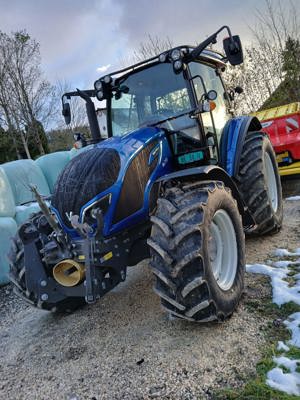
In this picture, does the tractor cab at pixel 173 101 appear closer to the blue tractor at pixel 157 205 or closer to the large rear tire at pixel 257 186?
the blue tractor at pixel 157 205

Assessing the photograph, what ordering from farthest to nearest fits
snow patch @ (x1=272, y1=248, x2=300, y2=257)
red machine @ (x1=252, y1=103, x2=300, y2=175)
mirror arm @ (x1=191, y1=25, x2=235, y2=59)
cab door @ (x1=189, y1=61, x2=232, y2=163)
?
red machine @ (x1=252, y1=103, x2=300, y2=175), snow patch @ (x1=272, y1=248, x2=300, y2=257), cab door @ (x1=189, y1=61, x2=232, y2=163), mirror arm @ (x1=191, y1=25, x2=235, y2=59)

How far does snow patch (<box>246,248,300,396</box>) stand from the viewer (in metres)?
2.09

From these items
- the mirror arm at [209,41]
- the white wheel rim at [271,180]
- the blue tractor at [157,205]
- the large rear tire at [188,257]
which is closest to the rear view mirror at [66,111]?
the blue tractor at [157,205]

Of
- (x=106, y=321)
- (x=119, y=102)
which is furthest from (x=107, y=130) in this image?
(x=106, y=321)

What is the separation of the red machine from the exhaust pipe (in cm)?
467

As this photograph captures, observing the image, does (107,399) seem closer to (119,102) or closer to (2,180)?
(119,102)

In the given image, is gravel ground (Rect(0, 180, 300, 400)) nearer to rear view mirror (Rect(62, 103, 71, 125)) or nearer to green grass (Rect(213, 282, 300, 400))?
green grass (Rect(213, 282, 300, 400))

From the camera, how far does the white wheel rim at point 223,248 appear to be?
306 centimetres

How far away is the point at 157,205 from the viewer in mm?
2904

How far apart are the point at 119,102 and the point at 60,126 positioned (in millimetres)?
19275

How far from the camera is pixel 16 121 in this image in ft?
63.5

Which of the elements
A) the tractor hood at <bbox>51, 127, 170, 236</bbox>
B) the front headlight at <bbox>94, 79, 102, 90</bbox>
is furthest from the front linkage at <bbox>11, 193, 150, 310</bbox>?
the front headlight at <bbox>94, 79, 102, 90</bbox>

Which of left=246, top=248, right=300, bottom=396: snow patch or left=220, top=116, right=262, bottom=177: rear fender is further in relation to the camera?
left=220, top=116, right=262, bottom=177: rear fender

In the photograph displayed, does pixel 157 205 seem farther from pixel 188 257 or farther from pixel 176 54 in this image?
pixel 176 54
